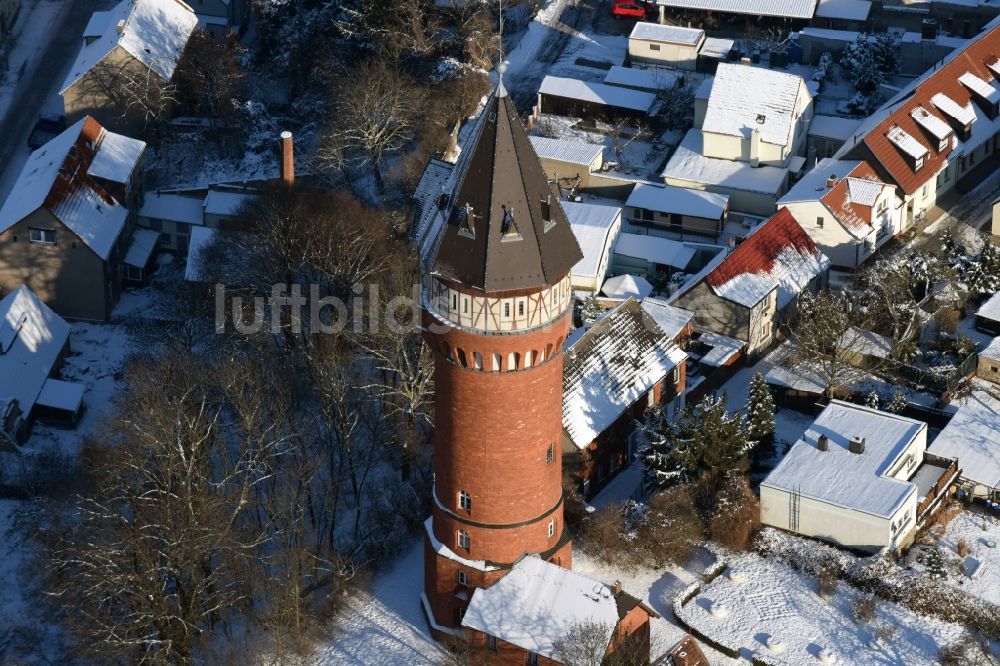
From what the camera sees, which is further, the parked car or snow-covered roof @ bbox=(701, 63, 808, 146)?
the parked car

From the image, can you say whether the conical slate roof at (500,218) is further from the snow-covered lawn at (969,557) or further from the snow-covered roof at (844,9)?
the snow-covered roof at (844,9)

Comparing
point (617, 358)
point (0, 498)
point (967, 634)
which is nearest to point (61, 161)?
point (0, 498)

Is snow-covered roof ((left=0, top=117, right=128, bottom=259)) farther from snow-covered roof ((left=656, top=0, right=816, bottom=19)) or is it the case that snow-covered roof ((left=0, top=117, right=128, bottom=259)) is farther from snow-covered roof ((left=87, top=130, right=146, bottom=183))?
snow-covered roof ((left=656, top=0, right=816, bottom=19))

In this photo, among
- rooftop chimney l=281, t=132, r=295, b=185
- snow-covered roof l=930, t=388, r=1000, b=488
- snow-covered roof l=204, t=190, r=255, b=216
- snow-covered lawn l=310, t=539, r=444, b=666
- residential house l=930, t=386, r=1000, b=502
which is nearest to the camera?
snow-covered lawn l=310, t=539, r=444, b=666

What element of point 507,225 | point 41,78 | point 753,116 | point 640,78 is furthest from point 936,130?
point 41,78

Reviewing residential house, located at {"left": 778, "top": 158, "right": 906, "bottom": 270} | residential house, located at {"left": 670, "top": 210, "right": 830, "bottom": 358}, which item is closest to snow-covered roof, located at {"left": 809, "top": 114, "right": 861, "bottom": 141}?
residential house, located at {"left": 778, "top": 158, "right": 906, "bottom": 270}

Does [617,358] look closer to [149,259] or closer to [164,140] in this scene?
[149,259]

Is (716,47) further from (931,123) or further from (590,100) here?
(931,123)
